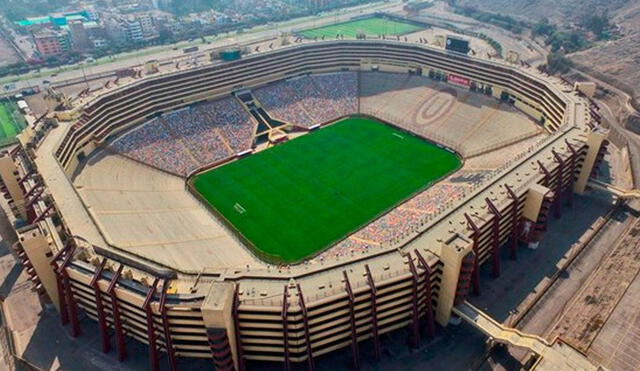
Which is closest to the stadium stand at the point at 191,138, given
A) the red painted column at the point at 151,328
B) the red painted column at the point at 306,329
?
the red painted column at the point at 151,328

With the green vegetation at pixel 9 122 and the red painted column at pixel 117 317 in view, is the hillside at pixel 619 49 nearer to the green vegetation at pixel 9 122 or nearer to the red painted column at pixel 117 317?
the red painted column at pixel 117 317

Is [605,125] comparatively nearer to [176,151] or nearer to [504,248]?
[504,248]

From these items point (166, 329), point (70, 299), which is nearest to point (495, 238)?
point (166, 329)

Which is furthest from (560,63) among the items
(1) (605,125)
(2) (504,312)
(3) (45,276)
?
(3) (45,276)

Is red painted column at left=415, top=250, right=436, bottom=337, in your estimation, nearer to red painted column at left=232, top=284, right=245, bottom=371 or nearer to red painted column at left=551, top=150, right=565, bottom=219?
red painted column at left=232, top=284, right=245, bottom=371

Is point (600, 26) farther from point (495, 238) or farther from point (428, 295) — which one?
point (428, 295)
